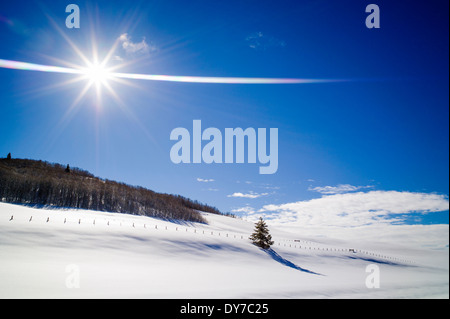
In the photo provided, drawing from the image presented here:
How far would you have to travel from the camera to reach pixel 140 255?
27016 mm

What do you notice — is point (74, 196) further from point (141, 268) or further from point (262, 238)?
point (141, 268)

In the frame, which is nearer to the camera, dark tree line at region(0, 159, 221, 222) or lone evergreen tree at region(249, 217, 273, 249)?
lone evergreen tree at region(249, 217, 273, 249)

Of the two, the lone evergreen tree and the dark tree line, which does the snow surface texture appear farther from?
the dark tree line

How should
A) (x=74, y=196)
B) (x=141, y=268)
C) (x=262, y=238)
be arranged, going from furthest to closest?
(x=74, y=196) → (x=262, y=238) → (x=141, y=268)

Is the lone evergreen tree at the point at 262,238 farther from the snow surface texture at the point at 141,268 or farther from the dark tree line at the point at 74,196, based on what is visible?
the dark tree line at the point at 74,196

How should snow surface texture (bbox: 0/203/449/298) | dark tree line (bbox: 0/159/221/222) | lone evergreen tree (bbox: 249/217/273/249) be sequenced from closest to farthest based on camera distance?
snow surface texture (bbox: 0/203/449/298), lone evergreen tree (bbox: 249/217/273/249), dark tree line (bbox: 0/159/221/222)

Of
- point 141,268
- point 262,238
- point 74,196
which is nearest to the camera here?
point 141,268

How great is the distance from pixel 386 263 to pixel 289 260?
37.2 meters

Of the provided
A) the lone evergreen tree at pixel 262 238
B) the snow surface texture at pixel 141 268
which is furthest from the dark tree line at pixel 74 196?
the snow surface texture at pixel 141 268

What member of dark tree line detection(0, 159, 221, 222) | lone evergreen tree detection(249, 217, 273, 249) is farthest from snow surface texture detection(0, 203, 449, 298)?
dark tree line detection(0, 159, 221, 222)

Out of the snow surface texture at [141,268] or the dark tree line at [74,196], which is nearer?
the snow surface texture at [141,268]

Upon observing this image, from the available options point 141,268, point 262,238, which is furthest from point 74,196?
point 141,268

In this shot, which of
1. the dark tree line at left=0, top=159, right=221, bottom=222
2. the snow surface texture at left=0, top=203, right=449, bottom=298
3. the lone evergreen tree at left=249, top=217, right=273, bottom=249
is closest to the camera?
the snow surface texture at left=0, top=203, right=449, bottom=298
